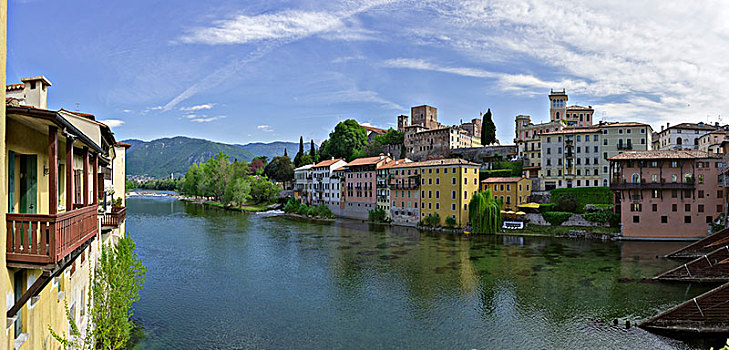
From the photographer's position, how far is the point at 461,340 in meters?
19.2

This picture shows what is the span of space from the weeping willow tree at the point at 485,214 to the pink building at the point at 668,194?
12.8 metres

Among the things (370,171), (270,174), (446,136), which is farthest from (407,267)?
(270,174)

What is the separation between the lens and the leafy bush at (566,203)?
5275 centimetres

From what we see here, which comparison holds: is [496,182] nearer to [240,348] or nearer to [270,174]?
[240,348]

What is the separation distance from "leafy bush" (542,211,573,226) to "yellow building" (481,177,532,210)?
5358 mm

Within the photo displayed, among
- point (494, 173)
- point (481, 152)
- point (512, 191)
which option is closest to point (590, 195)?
point (512, 191)

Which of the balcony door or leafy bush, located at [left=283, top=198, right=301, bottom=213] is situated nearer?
the balcony door

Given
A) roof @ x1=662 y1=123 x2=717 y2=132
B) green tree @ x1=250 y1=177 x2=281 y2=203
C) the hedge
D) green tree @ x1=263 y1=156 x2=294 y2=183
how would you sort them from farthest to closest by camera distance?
green tree @ x1=263 y1=156 x2=294 y2=183 → green tree @ x1=250 y1=177 x2=281 y2=203 → roof @ x1=662 y1=123 x2=717 y2=132 → the hedge

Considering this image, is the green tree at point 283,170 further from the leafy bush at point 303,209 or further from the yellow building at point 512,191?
the yellow building at point 512,191

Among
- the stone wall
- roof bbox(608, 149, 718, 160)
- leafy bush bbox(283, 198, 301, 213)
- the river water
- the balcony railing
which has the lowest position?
the river water

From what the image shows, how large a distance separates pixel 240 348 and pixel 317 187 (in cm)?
6231

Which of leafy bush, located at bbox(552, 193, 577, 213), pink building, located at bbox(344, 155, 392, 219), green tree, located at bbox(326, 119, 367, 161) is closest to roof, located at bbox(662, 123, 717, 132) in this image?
leafy bush, located at bbox(552, 193, 577, 213)

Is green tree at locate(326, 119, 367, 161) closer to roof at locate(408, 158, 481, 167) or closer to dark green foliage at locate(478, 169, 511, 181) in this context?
dark green foliage at locate(478, 169, 511, 181)

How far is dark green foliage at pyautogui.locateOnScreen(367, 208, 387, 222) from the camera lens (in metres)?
63.9
